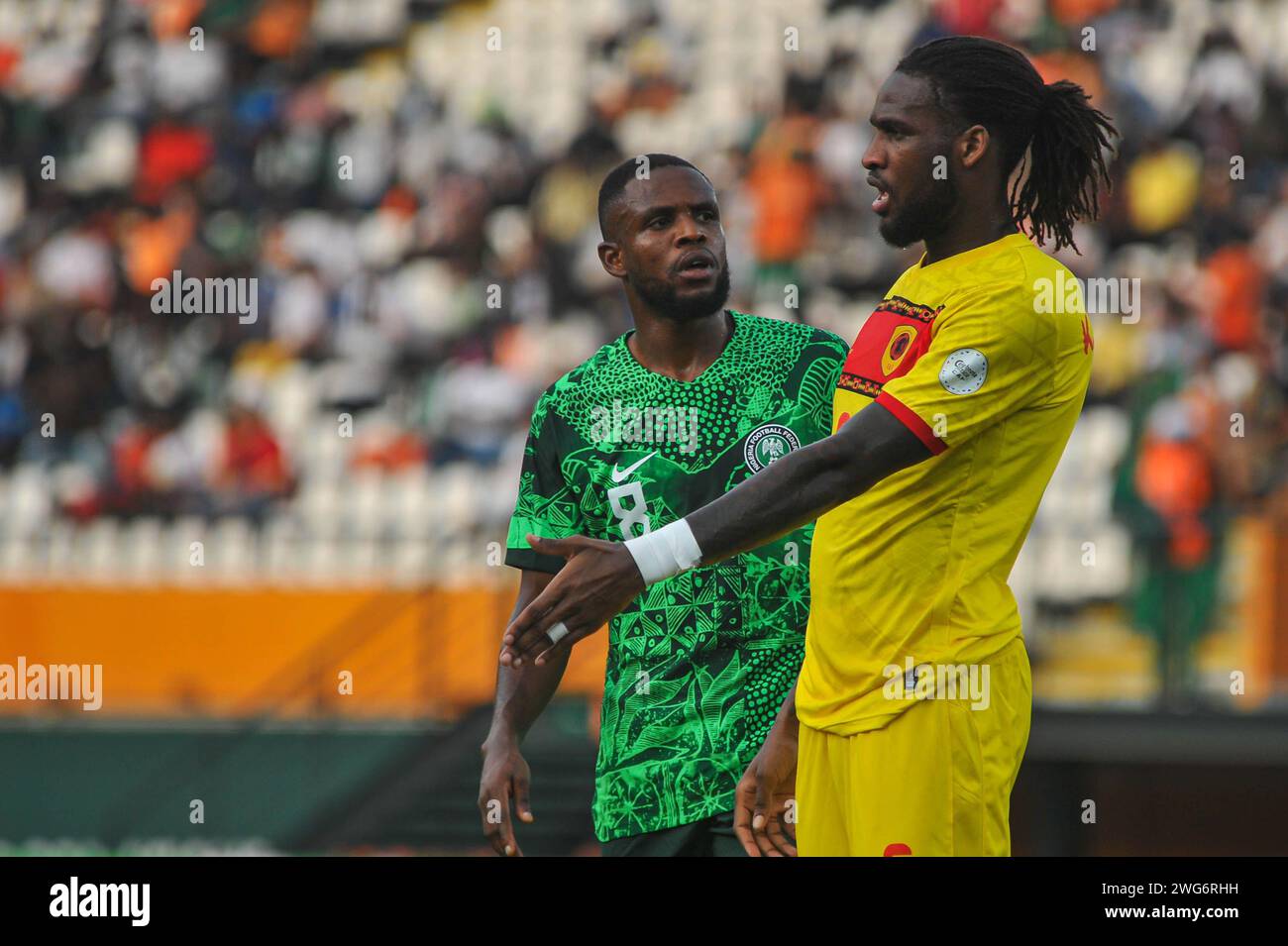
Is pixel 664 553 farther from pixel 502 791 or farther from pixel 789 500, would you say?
pixel 502 791

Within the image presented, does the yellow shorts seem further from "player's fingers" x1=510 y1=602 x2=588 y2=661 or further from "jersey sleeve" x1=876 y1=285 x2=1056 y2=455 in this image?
"player's fingers" x1=510 y1=602 x2=588 y2=661

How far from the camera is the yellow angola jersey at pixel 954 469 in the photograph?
3.35 meters

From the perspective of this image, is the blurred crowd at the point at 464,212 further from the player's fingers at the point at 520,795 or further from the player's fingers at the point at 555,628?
the player's fingers at the point at 555,628

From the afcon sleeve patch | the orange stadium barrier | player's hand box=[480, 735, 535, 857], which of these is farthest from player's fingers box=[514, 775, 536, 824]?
the orange stadium barrier

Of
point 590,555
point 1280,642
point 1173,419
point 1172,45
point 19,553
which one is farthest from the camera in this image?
point 1172,45

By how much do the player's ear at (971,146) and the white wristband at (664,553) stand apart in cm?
89

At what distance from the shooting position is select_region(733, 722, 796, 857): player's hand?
381cm

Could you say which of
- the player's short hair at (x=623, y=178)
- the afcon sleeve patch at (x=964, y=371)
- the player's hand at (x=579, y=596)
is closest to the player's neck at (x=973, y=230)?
the afcon sleeve patch at (x=964, y=371)

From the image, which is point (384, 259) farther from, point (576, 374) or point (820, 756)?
point (820, 756)

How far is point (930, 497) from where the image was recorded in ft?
11.2

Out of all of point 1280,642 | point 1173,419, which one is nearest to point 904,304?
point 1280,642

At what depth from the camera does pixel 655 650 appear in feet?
13.4

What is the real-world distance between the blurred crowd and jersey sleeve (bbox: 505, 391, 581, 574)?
5103mm
